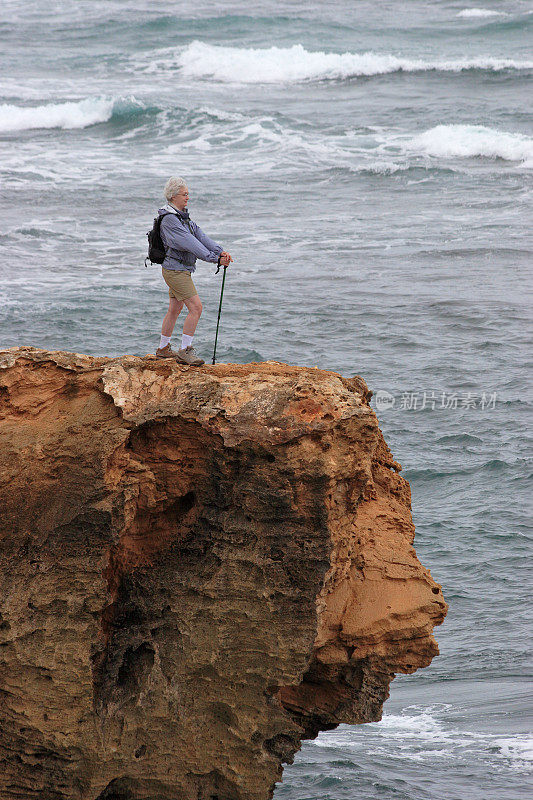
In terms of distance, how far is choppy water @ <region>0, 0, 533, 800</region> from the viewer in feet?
31.4

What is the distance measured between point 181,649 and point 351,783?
325 cm

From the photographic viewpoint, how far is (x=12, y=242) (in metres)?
19.5

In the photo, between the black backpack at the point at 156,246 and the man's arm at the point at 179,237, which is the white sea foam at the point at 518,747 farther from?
the black backpack at the point at 156,246

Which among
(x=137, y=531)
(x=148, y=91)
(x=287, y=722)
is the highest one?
(x=148, y=91)

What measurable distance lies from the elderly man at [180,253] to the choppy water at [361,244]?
156 inches

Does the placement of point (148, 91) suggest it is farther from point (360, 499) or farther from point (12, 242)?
point (360, 499)

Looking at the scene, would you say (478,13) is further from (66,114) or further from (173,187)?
(173,187)

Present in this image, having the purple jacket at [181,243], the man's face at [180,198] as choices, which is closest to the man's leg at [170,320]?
the purple jacket at [181,243]

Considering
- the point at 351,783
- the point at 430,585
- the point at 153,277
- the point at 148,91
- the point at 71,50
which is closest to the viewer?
the point at 430,585

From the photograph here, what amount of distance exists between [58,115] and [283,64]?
34.1 ft

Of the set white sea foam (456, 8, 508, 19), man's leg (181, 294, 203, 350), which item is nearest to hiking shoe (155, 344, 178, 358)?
man's leg (181, 294, 203, 350)

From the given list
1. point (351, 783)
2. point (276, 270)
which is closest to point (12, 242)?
point (276, 270)

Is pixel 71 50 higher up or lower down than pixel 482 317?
higher up

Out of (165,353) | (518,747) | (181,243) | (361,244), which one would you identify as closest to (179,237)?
(181,243)
